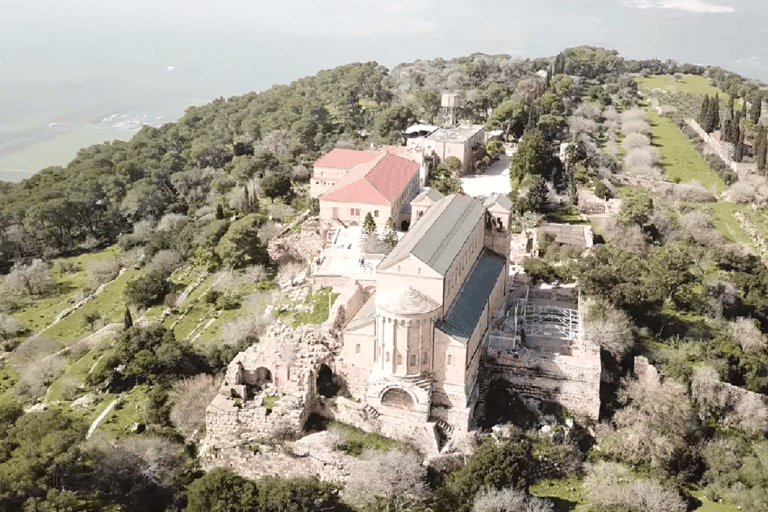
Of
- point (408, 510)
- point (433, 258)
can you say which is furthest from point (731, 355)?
point (408, 510)

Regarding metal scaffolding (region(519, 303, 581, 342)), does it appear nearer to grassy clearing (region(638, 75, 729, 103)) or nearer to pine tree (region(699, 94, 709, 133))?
pine tree (region(699, 94, 709, 133))

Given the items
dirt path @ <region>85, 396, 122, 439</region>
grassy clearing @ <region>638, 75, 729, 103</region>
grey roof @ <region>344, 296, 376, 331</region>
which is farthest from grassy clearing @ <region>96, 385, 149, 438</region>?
grassy clearing @ <region>638, 75, 729, 103</region>

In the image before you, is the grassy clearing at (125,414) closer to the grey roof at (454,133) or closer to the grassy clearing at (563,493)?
the grassy clearing at (563,493)

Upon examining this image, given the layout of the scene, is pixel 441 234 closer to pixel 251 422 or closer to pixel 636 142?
pixel 251 422

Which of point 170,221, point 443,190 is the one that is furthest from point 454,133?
point 170,221

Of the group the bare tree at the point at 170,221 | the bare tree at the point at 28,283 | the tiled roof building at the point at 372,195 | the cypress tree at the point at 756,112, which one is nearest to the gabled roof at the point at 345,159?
the tiled roof building at the point at 372,195
